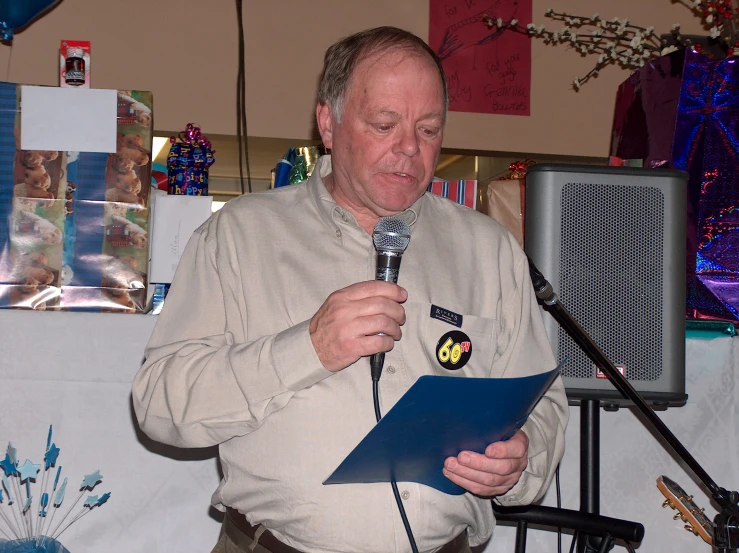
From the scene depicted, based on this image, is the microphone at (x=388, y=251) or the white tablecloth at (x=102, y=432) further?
the white tablecloth at (x=102, y=432)

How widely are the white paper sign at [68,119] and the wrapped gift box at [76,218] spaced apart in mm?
14

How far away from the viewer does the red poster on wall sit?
2.88m

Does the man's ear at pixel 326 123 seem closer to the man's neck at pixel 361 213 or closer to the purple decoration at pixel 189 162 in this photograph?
the man's neck at pixel 361 213

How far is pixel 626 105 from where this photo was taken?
2000 mm

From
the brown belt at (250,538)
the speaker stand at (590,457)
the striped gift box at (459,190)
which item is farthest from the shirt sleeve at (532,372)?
the striped gift box at (459,190)

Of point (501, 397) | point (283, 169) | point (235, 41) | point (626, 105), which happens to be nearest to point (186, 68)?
point (235, 41)

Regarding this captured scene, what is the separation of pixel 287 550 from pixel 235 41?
202 cm

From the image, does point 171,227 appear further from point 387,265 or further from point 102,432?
point 387,265

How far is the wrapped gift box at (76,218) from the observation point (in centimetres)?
165

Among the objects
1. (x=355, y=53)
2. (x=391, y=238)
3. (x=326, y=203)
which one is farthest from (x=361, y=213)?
(x=391, y=238)

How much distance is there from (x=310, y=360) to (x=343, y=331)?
3.6 inches

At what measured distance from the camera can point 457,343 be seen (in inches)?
50.8

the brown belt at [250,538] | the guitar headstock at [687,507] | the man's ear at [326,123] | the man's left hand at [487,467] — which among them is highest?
the man's ear at [326,123]

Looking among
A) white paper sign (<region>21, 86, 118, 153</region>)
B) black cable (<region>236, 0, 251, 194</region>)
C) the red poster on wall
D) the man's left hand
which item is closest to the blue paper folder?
the man's left hand
